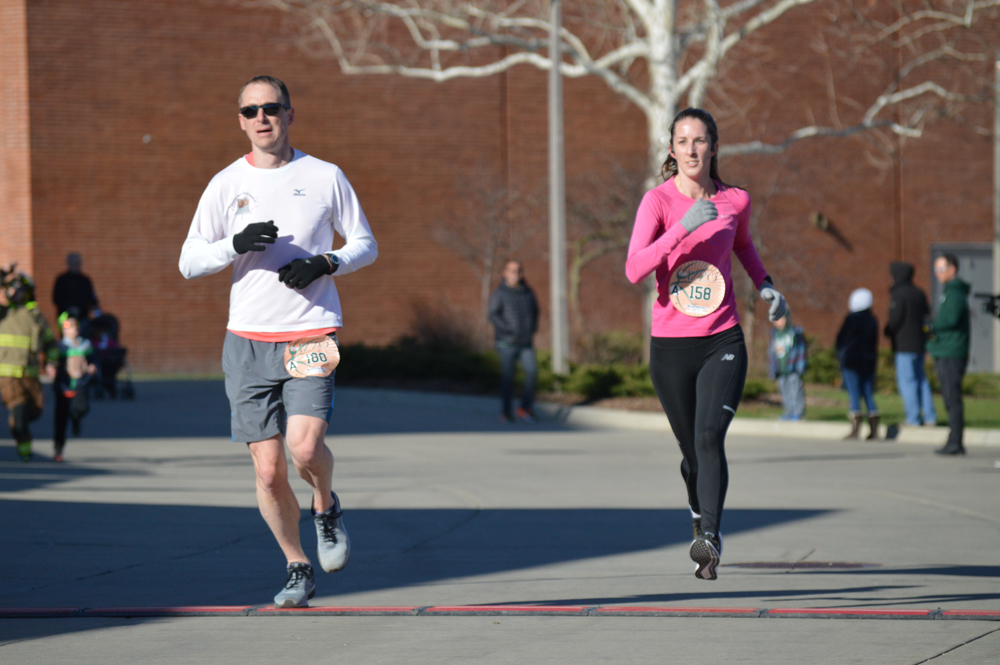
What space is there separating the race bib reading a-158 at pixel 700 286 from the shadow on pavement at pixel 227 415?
9.21 m

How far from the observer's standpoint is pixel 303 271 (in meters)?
5.09

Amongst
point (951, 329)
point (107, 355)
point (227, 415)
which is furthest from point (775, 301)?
point (107, 355)

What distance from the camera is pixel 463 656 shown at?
476 cm

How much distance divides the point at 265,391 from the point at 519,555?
98.3 inches

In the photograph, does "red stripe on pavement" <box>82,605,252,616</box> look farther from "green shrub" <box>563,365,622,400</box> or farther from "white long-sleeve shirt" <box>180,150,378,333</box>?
"green shrub" <box>563,365,622,400</box>

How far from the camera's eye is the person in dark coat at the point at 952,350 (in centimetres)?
1275

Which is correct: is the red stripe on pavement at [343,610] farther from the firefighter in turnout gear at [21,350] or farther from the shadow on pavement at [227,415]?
the shadow on pavement at [227,415]

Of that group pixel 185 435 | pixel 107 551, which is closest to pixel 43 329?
pixel 185 435

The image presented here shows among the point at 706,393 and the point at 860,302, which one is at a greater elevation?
the point at 860,302

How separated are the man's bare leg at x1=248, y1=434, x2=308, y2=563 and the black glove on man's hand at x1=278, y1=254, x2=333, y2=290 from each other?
70 cm

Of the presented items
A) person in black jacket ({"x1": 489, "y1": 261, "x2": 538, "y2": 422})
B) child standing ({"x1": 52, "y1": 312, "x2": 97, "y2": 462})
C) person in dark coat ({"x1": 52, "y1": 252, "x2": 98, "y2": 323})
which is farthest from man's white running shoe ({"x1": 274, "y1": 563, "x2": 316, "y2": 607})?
person in dark coat ({"x1": 52, "y1": 252, "x2": 98, "y2": 323})

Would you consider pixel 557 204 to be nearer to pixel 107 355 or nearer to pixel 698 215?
pixel 107 355

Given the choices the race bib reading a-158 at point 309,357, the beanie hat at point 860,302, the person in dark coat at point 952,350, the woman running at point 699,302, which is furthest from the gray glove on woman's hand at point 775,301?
the beanie hat at point 860,302

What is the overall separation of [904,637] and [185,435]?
1148cm
